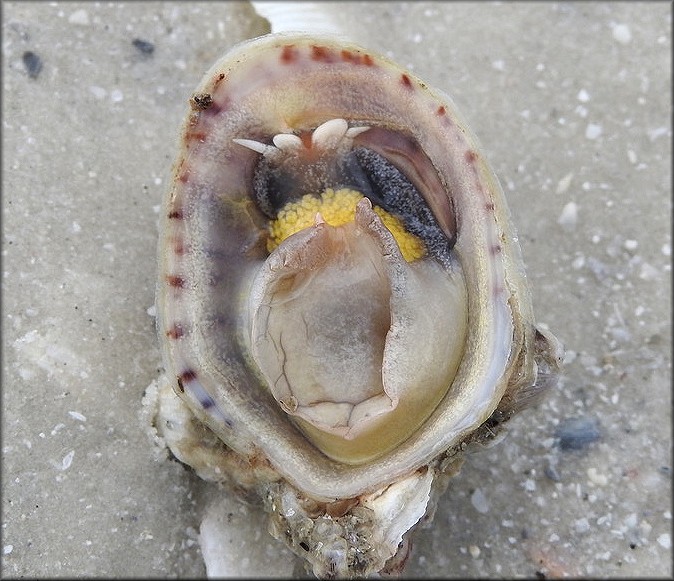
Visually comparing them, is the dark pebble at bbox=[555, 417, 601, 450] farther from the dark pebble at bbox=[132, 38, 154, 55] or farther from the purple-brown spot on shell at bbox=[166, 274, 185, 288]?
the dark pebble at bbox=[132, 38, 154, 55]

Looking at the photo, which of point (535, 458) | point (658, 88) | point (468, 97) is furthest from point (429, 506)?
point (658, 88)

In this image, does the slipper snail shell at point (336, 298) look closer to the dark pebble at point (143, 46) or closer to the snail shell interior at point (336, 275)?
the snail shell interior at point (336, 275)

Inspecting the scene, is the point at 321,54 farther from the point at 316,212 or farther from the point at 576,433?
the point at 576,433

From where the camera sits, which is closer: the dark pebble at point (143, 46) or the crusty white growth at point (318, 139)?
the crusty white growth at point (318, 139)

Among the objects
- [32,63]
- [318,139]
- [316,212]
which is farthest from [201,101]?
[32,63]

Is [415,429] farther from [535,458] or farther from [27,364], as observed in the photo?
[27,364]

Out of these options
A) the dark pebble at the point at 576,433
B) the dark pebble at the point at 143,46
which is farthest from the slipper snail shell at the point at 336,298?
the dark pebble at the point at 143,46

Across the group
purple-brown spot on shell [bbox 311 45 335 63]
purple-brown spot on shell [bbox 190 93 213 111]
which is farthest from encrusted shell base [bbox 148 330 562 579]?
purple-brown spot on shell [bbox 311 45 335 63]

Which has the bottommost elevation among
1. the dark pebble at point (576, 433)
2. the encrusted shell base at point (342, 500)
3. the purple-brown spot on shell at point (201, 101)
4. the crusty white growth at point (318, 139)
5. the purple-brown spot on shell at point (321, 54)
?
the dark pebble at point (576, 433)

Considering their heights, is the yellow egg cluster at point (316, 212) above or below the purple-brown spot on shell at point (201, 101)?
below

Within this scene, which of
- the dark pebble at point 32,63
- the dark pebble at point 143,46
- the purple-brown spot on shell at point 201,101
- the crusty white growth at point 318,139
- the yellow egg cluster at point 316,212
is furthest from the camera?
the dark pebble at point 143,46
